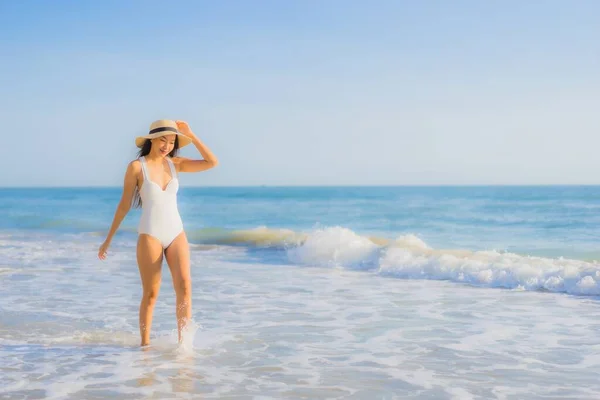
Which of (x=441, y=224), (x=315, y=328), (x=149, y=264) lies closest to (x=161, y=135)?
(x=149, y=264)

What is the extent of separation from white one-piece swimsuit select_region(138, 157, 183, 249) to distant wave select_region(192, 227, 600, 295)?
698 centimetres

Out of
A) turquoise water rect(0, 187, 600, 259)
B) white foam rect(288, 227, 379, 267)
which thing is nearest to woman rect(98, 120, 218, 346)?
white foam rect(288, 227, 379, 267)

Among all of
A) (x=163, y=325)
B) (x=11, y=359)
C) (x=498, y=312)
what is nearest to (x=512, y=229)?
(x=498, y=312)

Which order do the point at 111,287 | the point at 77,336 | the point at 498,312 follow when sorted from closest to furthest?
the point at 77,336
the point at 498,312
the point at 111,287

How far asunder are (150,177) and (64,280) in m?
6.50

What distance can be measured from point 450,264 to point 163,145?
8108 mm

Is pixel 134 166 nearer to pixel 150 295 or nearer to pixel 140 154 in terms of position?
pixel 140 154

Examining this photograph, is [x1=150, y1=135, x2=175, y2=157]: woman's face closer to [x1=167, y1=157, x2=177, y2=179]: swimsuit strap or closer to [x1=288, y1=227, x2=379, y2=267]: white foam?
[x1=167, y1=157, x2=177, y2=179]: swimsuit strap

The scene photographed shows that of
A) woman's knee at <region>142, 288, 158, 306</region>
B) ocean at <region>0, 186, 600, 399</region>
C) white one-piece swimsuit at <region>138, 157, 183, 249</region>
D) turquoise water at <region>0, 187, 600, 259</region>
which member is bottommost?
turquoise water at <region>0, 187, 600, 259</region>

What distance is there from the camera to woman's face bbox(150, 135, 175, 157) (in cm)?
609

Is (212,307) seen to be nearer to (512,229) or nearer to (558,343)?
(558,343)

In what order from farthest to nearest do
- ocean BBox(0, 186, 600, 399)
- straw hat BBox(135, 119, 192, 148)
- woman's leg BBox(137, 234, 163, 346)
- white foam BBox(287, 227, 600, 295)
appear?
white foam BBox(287, 227, 600, 295) < woman's leg BBox(137, 234, 163, 346) < straw hat BBox(135, 119, 192, 148) < ocean BBox(0, 186, 600, 399)

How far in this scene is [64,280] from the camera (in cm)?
1179

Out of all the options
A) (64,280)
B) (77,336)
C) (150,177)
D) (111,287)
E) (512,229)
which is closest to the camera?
(150,177)
